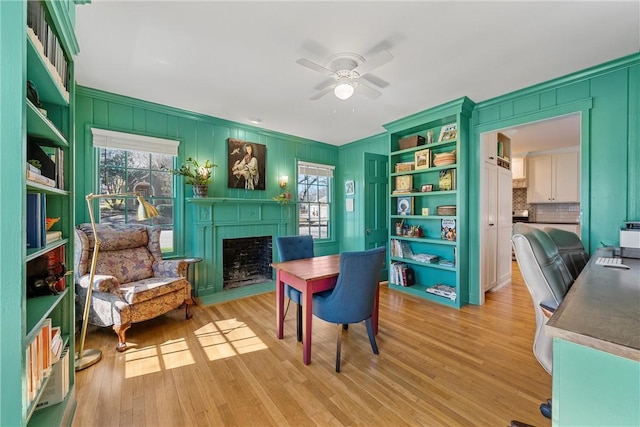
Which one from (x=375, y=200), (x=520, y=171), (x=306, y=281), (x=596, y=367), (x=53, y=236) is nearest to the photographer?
(x=596, y=367)

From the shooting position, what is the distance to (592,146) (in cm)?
248

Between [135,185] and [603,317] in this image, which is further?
[135,185]

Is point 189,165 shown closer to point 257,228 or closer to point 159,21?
point 257,228

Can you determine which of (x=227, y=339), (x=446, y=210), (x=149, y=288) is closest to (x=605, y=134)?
(x=446, y=210)

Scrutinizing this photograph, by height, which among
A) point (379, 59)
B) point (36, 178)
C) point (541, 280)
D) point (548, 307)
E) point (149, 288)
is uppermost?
point (379, 59)

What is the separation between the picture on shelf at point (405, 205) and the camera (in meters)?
3.91

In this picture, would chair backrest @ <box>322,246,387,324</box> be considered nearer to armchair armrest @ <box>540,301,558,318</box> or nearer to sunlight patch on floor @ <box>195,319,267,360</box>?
sunlight patch on floor @ <box>195,319,267,360</box>

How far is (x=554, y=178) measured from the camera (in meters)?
5.50

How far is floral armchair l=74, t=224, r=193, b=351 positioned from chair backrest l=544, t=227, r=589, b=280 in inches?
134

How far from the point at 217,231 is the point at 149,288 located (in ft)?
4.32

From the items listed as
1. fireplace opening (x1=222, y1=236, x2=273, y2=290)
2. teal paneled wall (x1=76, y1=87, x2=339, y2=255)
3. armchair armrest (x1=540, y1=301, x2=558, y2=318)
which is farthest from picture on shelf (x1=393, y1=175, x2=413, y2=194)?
armchair armrest (x1=540, y1=301, x2=558, y2=318)

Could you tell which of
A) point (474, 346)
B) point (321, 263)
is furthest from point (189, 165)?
point (474, 346)

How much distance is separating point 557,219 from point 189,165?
25.3ft

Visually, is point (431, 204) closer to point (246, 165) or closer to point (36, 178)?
point (246, 165)
